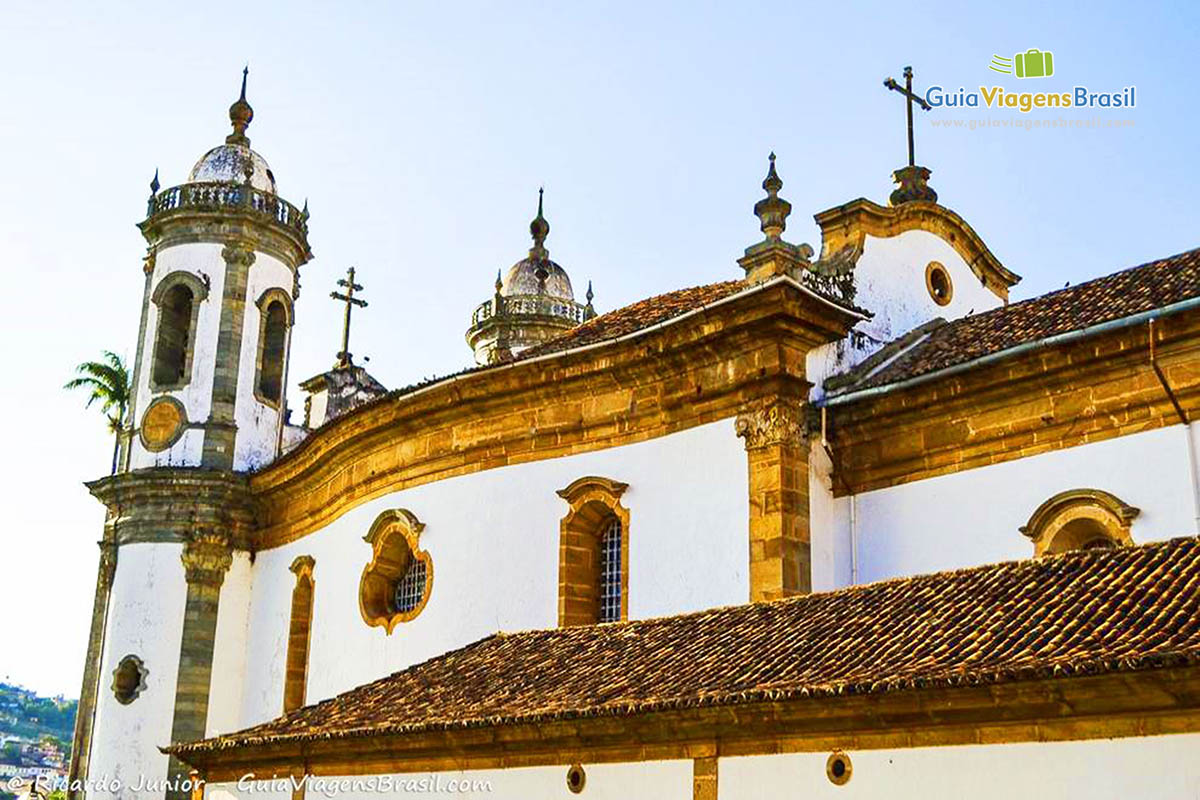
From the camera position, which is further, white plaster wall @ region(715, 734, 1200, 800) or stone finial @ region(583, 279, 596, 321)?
stone finial @ region(583, 279, 596, 321)

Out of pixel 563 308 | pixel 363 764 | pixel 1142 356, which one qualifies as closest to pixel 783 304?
pixel 1142 356

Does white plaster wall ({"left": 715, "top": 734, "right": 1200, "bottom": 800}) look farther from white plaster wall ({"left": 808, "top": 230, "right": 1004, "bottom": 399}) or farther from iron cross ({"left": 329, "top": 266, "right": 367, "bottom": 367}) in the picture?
iron cross ({"left": 329, "top": 266, "right": 367, "bottom": 367})

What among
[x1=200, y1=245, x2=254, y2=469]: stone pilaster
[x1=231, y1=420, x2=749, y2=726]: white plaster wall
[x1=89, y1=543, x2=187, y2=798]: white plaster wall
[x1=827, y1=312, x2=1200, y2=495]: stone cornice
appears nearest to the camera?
[x1=827, y1=312, x2=1200, y2=495]: stone cornice

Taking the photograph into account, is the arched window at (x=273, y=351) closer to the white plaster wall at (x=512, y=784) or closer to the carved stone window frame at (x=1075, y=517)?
the white plaster wall at (x=512, y=784)

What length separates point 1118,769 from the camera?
8.85 metres

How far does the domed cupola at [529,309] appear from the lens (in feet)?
124

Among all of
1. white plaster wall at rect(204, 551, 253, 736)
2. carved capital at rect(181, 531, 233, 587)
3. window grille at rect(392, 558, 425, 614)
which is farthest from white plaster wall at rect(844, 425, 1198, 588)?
carved capital at rect(181, 531, 233, 587)

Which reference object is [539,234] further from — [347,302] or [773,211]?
[773,211]

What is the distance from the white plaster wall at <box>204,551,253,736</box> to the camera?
2545 centimetres

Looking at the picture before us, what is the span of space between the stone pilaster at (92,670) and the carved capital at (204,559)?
1.69 metres

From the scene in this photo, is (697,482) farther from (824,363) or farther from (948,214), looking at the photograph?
(948,214)

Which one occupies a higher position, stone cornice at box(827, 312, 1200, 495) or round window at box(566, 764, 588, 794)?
stone cornice at box(827, 312, 1200, 495)

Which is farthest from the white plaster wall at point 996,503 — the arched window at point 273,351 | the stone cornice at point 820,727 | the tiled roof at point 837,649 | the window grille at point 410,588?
the arched window at point 273,351

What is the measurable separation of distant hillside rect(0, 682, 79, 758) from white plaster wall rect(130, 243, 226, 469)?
6286 centimetres
